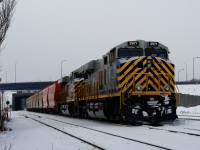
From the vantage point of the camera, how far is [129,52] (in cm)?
1872

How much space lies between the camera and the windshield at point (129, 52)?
61.2 ft

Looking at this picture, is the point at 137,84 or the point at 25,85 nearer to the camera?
the point at 137,84

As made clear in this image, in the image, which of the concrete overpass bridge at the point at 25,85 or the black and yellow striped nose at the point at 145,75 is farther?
the concrete overpass bridge at the point at 25,85

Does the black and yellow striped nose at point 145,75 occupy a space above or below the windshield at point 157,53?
below

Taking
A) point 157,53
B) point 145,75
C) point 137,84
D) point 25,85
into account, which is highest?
point 25,85

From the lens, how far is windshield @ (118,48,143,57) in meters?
18.7

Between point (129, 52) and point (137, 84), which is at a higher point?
point (129, 52)

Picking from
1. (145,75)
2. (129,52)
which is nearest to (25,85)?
(129,52)

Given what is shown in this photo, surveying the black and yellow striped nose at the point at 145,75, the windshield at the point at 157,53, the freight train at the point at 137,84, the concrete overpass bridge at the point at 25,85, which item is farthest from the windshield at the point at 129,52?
the concrete overpass bridge at the point at 25,85

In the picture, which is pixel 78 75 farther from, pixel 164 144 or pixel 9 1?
pixel 164 144

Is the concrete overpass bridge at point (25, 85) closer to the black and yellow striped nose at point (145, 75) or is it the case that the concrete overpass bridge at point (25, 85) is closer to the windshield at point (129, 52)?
the windshield at point (129, 52)

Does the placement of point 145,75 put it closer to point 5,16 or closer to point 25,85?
point 5,16

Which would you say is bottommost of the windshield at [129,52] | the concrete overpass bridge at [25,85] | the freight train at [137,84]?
the freight train at [137,84]

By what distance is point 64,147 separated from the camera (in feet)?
34.7
